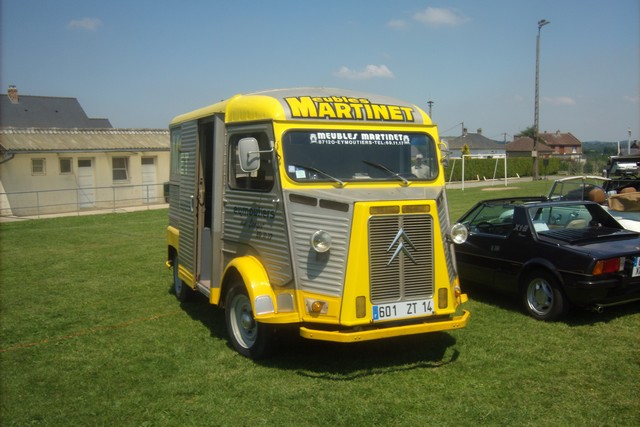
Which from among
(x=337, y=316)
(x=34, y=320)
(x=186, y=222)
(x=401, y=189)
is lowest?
(x=34, y=320)

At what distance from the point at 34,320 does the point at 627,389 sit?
24.0 feet

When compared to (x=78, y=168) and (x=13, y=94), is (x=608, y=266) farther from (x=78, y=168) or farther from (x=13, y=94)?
(x=13, y=94)

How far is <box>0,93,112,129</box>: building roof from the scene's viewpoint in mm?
40125

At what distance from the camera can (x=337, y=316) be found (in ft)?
19.1

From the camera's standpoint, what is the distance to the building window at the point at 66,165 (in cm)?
2795

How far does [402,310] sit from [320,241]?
106 centimetres

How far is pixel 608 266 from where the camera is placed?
7.12 m

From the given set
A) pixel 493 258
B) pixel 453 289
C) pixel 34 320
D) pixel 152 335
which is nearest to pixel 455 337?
pixel 453 289

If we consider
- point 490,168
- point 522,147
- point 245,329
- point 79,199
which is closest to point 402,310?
point 245,329

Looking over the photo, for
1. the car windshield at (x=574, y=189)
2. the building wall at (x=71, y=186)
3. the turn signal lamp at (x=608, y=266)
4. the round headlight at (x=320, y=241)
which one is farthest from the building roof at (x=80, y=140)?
the turn signal lamp at (x=608, y=266)

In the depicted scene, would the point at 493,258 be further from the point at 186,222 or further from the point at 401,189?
the point at 186,222

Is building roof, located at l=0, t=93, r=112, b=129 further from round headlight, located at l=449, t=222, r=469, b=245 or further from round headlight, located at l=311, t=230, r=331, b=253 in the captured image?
round headlight, located at l=449, t=222, r=469, b=245

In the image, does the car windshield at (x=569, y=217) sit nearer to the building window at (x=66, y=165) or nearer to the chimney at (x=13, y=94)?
the building window at (x=66, y=165)

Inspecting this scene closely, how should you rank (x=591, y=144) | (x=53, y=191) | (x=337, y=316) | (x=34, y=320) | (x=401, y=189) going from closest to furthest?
(x=337, y=316), (x=401, y=189), (x=34, y=320), (x=53, y=191), (x=591, y=144)
